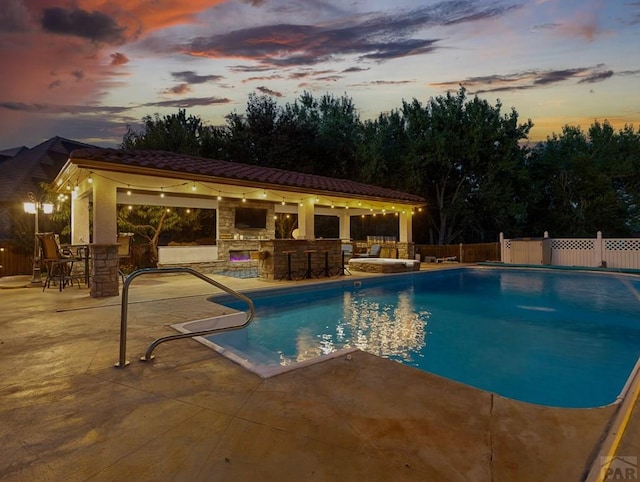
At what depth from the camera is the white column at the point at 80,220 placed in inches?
426

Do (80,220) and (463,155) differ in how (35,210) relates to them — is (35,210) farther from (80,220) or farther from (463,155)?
(463,155)

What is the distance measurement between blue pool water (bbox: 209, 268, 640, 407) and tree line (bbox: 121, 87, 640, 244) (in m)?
10.5

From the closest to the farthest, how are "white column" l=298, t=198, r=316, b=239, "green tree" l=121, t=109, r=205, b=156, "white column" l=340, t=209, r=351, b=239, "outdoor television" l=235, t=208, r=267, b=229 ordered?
1. "white column" l=298, t=198, r=316, b=239
2. "outdoor television" l=235, t=208, r=267, b=229
3. "white column" l=340, t=209, r=351, b=239
4. "green tree" l=121, t=109, r=205, b=156

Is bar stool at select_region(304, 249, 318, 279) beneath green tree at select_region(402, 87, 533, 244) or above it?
beneath

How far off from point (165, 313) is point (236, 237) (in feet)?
28.3

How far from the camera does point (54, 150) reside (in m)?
21.7

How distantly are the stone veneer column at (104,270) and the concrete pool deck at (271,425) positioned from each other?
4.22 metres

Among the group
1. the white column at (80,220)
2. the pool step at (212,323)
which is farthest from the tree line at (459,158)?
the pool step at (212,323)

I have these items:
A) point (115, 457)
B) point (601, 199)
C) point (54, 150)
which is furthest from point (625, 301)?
point (54, 150)

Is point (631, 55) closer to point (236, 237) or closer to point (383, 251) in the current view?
point (383, 251)

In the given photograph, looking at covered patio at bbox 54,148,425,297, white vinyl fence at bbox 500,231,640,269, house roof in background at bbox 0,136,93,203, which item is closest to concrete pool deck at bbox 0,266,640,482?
covered patio at bbox 54,148,425,297

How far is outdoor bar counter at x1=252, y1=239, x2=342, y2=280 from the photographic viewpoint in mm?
10742

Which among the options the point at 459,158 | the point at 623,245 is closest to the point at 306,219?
the point at 459,158

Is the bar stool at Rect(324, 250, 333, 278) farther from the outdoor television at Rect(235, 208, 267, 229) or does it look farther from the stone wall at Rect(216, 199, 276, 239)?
the outdoor television at Rect(235, 208, 267, 229)
